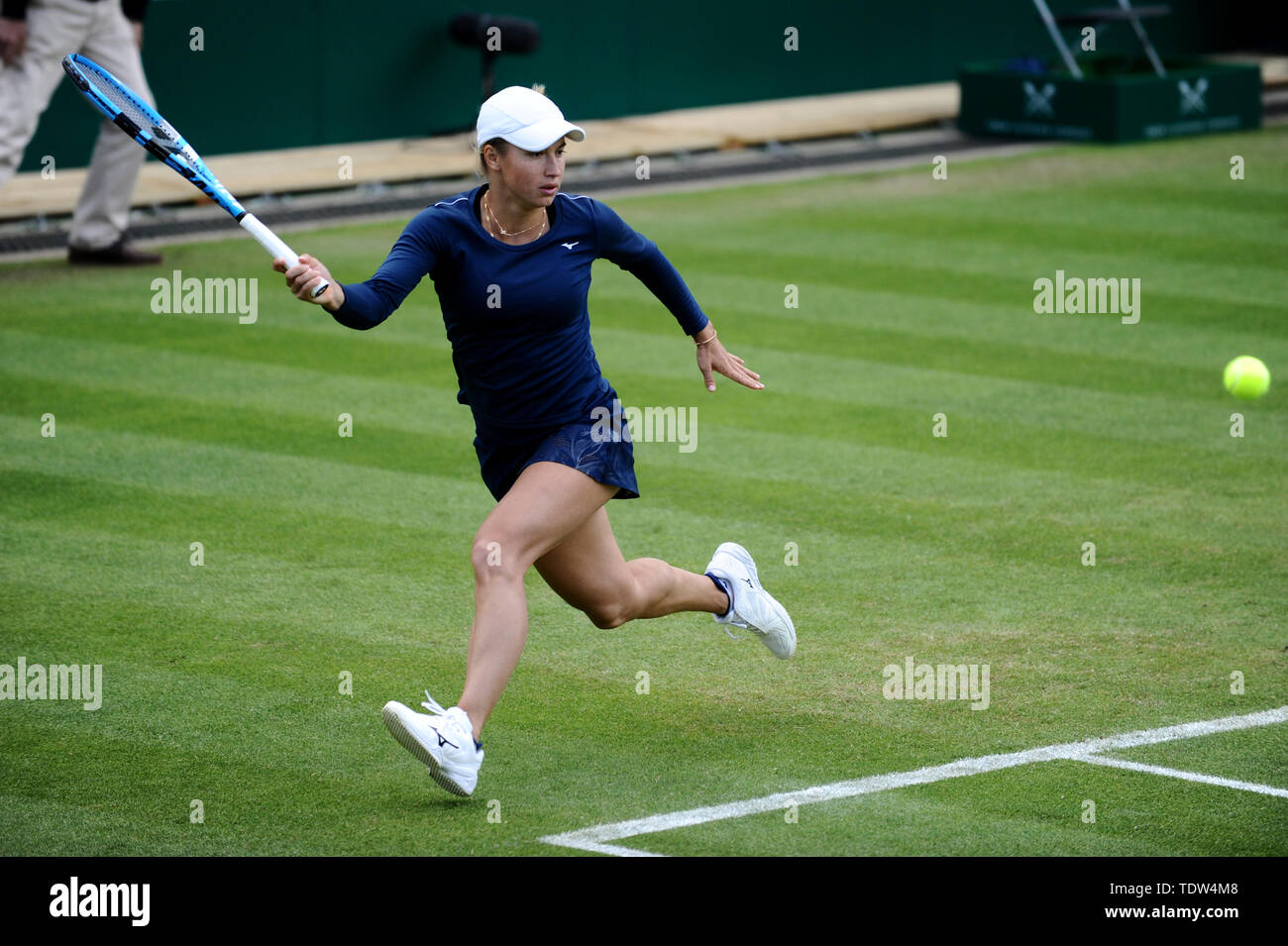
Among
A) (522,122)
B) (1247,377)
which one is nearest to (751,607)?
(522,122)

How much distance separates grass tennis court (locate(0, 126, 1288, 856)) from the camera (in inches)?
225

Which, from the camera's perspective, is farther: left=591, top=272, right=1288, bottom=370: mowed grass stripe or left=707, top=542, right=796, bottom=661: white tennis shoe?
left=591, top=272, right=1288, bottom=370: mowed grass stripe

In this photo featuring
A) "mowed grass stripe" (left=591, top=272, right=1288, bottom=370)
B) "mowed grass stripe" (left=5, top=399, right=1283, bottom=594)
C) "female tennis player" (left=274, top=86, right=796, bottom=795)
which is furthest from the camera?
"mowed grass stripe" (left=591, top=272, right=1288, bottom=370)

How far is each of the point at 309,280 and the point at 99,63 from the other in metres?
8.27

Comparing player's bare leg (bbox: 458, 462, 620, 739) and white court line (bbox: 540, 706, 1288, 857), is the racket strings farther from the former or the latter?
white court line (bbox: 540, 706, 1288, 857)

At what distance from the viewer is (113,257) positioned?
13.6m

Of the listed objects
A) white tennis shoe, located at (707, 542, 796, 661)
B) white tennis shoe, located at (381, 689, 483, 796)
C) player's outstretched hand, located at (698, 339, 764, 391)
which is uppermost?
player's outstretched hand, located at (698, 339, 764, 391)

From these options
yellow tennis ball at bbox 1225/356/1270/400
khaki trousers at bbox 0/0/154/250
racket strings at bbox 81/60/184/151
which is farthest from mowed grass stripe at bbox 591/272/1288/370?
racket strings at bbox 81/60/184/151

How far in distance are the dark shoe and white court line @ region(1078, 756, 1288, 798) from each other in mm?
9396

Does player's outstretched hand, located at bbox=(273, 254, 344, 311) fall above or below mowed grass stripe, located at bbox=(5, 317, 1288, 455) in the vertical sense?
below

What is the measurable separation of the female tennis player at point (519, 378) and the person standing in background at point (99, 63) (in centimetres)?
702

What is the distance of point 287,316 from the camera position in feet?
41.1

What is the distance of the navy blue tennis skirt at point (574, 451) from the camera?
5.99 meters

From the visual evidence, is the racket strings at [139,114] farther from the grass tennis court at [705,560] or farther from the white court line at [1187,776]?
the white court line at [1187,776]
